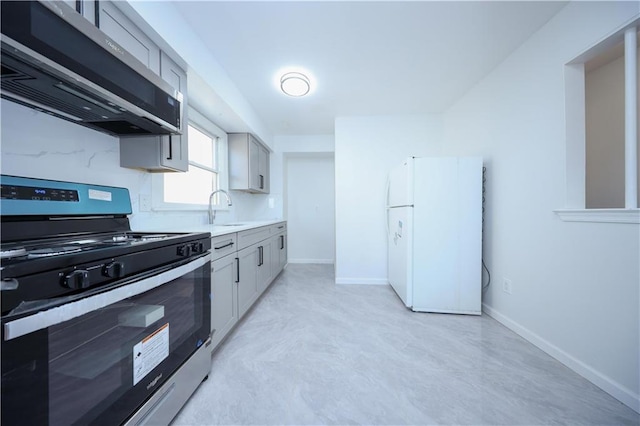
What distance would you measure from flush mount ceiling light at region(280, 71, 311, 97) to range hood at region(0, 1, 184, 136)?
4.30 ft

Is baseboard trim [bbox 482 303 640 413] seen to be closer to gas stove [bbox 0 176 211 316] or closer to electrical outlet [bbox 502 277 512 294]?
electrical outlet [bbox 502 277 512 294]

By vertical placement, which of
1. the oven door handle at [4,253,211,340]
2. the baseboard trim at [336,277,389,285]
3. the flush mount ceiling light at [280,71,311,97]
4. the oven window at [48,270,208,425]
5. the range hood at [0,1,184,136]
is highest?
the flush mount ceiling light at [280,71,311,97]

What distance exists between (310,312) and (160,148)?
1.94 metres

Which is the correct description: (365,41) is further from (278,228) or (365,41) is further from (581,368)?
(581,368)

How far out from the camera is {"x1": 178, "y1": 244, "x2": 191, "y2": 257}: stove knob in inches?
44.4

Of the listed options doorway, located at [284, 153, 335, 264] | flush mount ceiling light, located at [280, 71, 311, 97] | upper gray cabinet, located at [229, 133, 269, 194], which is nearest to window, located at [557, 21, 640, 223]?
flush mount ceiling light, located at [280, 71, 311, 97]

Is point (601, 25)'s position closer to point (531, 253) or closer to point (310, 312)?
point (531, 253)

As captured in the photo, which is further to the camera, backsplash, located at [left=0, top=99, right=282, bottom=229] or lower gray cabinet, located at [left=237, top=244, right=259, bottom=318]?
lower gray cabinet, located at [left=237, top=244, right=259, bottom=318]

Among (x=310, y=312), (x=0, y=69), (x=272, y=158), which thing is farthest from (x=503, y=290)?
(x=272, y=158)

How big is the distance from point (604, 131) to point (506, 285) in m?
1.70

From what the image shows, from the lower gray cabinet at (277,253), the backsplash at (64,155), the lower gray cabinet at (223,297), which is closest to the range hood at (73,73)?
the backsplash at (64,155)

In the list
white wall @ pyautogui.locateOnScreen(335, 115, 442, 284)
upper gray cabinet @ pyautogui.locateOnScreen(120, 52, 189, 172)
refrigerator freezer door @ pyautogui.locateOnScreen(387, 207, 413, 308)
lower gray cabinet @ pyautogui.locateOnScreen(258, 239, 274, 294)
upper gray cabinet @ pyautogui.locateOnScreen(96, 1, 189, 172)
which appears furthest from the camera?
white wall @ pyautogui.locateOnScreen(335, 115, 442, 284)

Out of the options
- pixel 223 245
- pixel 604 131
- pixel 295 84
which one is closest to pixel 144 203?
pixel 223 245

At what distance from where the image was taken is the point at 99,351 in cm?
79
